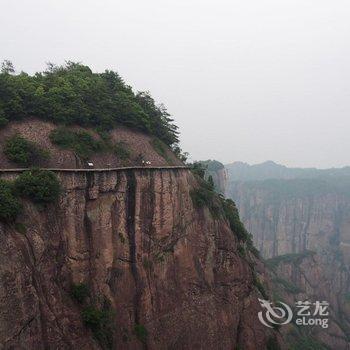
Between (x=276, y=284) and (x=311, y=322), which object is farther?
(x=276, y=284)

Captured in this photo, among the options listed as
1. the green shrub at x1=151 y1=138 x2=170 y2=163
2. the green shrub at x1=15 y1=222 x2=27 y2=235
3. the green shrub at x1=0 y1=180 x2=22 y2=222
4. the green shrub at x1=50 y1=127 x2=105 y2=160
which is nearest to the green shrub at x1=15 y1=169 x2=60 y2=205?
the green shrub at x1=0 y1=180 x2=22 y2=222

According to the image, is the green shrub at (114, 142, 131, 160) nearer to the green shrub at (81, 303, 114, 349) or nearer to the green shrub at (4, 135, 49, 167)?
the green shrub at (4, 135, 49, 167)

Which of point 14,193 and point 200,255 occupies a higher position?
point 14,193

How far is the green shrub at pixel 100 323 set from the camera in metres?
21.3

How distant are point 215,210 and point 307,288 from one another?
58.3 m

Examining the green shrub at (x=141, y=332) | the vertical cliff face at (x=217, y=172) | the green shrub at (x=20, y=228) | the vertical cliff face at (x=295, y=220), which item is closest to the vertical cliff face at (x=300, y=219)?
the vertical cliff face at (x=295, y=220)

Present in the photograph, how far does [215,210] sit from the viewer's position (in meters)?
33.6

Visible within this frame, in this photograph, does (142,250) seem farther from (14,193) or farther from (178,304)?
(14,193)

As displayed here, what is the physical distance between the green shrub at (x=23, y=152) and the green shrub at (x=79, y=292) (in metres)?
7.10

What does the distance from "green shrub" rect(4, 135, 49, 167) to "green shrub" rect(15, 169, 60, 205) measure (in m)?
1.70

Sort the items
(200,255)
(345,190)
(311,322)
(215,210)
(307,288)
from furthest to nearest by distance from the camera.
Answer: (345,190), (307,288), (311,322), (215,210), (200,255)

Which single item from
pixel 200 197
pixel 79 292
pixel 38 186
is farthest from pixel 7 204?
pixel 200 197

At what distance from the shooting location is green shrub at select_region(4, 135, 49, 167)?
2272 centimetres

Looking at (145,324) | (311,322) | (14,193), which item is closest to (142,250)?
(145,324)
